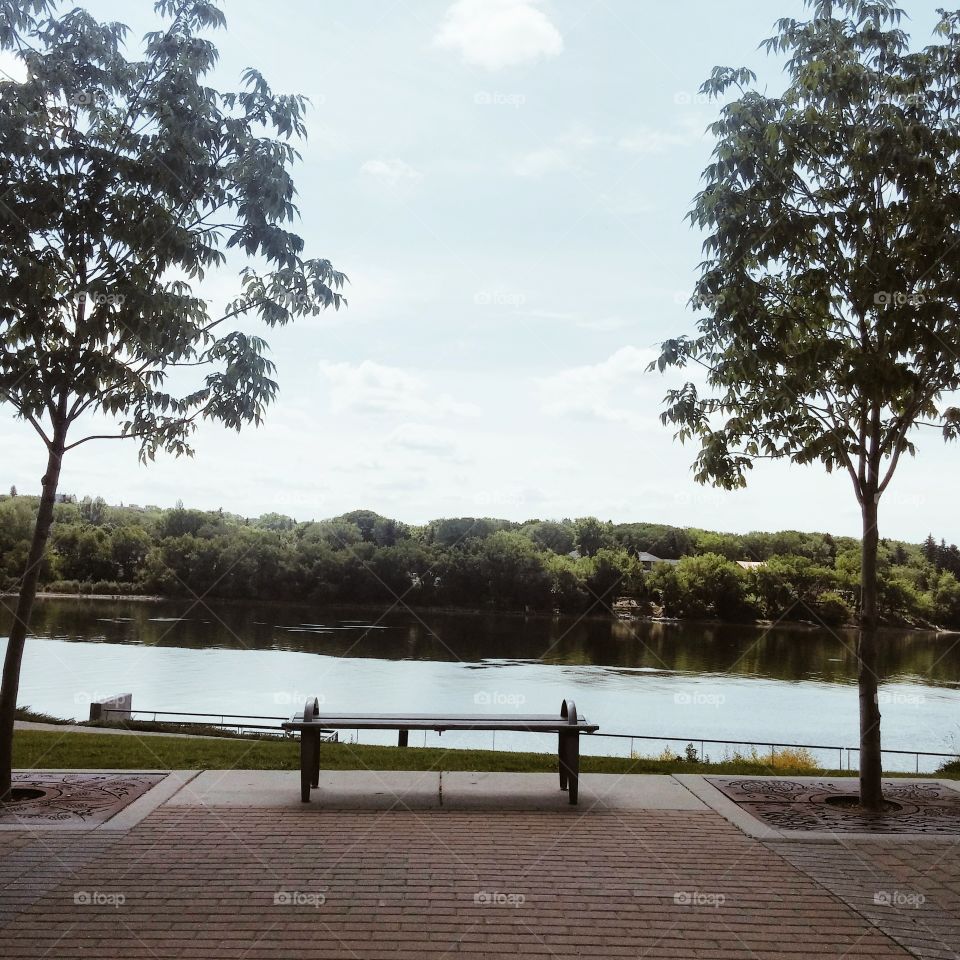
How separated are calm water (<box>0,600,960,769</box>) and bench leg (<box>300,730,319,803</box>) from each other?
66.0 ft

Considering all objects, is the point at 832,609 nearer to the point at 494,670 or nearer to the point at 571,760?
the point at 494,670

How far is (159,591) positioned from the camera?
3324 inches

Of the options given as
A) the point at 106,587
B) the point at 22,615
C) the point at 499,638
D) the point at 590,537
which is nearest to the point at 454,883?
the point at 22,615

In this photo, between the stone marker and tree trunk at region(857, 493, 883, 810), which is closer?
tree trunk at region(857, 493, 883, 810)

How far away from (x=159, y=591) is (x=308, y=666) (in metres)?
34.5

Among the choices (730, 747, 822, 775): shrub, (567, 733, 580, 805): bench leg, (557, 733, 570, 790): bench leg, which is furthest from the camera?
(730, 747, 822, 775): shrub

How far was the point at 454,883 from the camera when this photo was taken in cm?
552

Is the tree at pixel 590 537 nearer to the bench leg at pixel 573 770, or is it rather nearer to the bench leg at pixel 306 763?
the bench leg at pixel 573 770

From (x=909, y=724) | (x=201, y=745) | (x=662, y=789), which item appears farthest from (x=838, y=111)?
(x=909, y=724)

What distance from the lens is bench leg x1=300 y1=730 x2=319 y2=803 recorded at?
750cm

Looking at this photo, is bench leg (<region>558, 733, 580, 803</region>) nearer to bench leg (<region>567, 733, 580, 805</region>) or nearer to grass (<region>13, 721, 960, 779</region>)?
bench leg (<region>567, 733, 580, 805</region>)

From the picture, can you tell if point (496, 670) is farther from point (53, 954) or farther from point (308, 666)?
point (53, 954)

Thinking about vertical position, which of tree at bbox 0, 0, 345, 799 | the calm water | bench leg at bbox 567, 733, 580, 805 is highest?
tree at bbox 0, 0, 345, 799

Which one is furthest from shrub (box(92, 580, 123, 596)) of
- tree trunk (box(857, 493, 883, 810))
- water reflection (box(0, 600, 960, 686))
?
tree trunk (box(857, 493, 883, 810))
